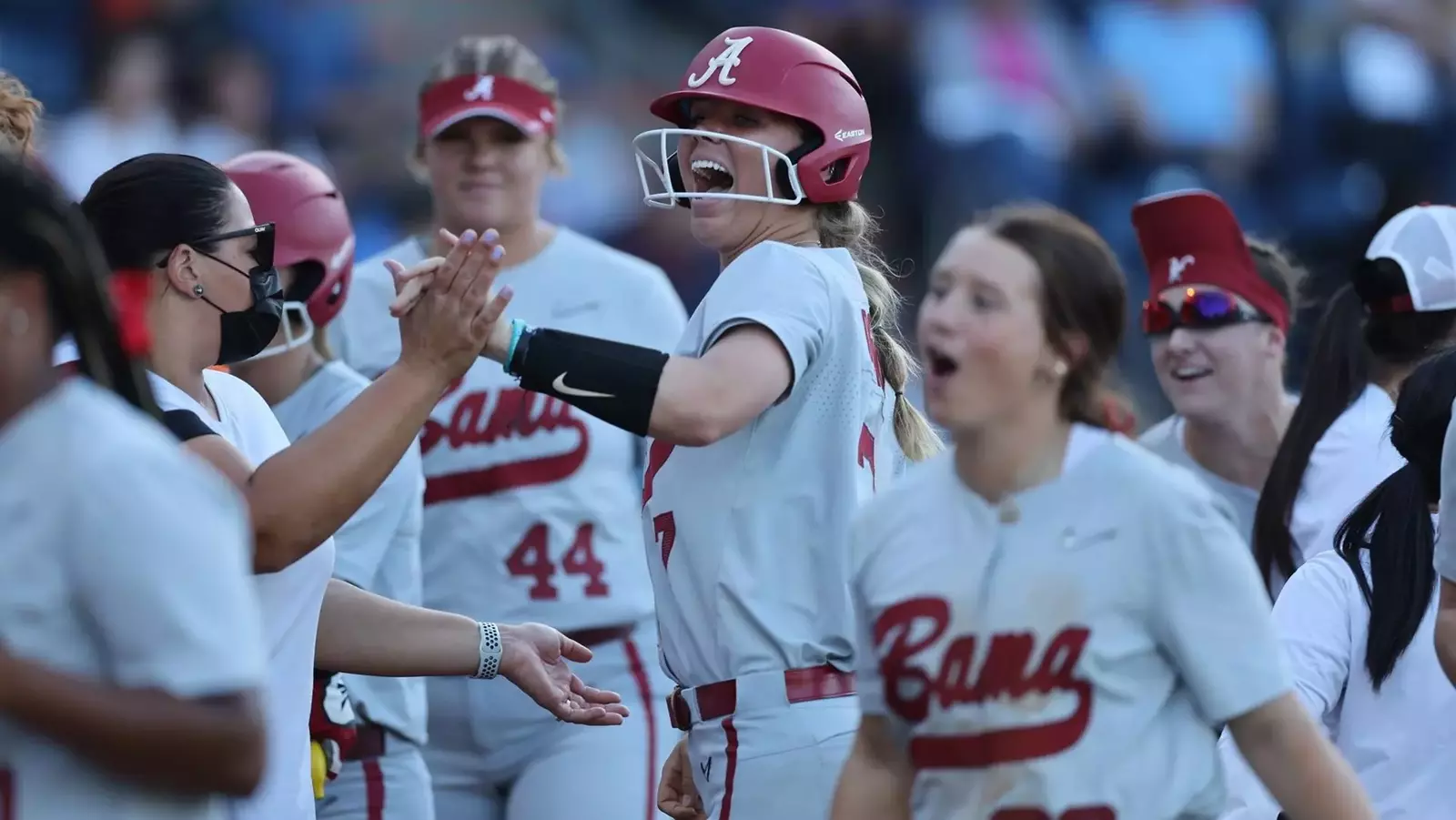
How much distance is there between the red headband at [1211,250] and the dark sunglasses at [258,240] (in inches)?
137

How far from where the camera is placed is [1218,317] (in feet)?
20.5

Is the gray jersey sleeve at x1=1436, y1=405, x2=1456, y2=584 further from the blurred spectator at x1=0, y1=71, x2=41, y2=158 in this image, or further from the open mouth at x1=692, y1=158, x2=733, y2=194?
the blurred spectator at x1=0, y1=71, x2=41, y2=158

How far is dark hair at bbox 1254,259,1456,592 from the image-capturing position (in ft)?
17.2

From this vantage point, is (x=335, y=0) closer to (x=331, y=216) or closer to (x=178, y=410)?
(x=331, y=216)

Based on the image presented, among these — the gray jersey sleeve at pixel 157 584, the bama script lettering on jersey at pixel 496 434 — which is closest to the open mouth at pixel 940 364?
the gray jersey sleeve at pixel 157 584

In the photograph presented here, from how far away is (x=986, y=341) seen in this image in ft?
9.28

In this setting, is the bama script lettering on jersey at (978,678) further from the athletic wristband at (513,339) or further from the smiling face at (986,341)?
the athletic wristband at (513,339)

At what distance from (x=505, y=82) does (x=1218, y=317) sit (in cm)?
229

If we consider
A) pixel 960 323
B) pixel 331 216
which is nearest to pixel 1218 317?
pixel 331 216

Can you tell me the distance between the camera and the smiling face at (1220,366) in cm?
625

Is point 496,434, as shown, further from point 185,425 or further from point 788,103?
point 185,425

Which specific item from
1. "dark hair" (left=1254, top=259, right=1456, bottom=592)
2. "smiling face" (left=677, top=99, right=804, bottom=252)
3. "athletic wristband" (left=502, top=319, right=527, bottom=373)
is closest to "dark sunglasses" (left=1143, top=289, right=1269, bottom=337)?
"dark hair" (left=1254, top=259, right=1456, bottom=592)

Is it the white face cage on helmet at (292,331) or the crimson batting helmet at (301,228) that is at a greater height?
the crimson batting helmet at (301,228)

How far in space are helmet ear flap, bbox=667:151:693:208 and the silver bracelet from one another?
0.92 m
